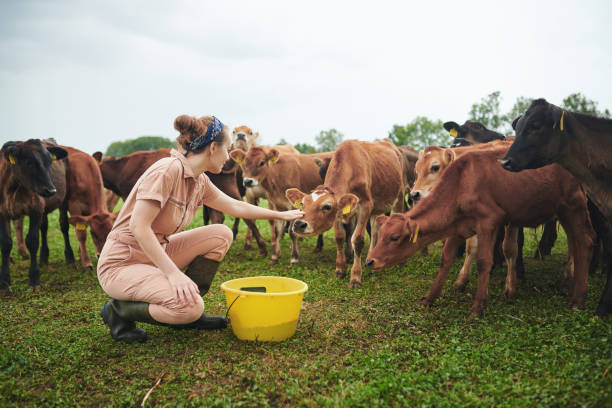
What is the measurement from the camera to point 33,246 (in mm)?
6156

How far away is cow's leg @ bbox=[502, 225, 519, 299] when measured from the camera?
195 inches

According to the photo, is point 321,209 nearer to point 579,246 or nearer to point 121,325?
point 121,325

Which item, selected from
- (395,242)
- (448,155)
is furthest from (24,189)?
(448,155)

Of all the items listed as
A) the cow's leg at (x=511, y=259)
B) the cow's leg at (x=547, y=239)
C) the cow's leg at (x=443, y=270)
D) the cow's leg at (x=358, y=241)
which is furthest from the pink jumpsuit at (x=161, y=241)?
the cow's leg at (x=547, y=239)

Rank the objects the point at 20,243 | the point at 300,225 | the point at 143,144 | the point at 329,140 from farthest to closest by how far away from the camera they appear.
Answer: the point at 143,144 < the point at 329,140 < the point at 20,243 < the point at 300,225

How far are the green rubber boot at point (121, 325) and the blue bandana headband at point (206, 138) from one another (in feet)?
4.73

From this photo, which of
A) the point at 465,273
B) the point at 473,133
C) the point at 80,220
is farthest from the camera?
the point at 473,133

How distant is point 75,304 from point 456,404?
4416 millimetres

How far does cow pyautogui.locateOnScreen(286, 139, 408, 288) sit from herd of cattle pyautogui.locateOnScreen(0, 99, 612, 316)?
0.06 ft

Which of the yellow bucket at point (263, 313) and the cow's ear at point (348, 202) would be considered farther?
the cow's ear at point (348, 202)

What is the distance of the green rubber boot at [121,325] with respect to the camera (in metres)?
3.70

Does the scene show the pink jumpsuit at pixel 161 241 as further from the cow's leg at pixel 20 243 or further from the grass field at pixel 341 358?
the cow's leg at pixel 20 243

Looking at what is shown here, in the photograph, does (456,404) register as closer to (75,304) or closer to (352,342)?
(352,342)

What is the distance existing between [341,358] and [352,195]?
8.57 feet
